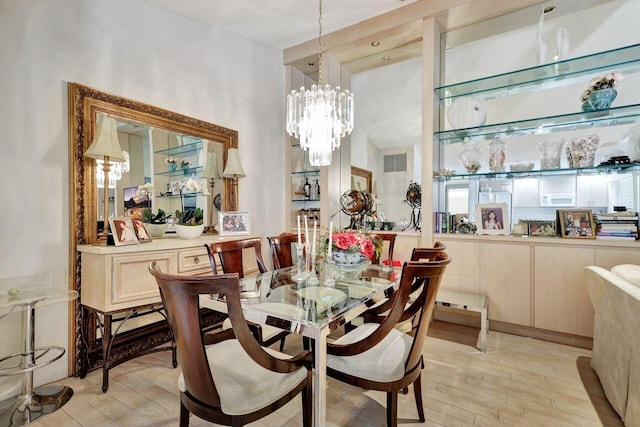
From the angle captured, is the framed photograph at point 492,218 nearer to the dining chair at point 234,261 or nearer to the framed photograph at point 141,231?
the dining chair at point 234,261

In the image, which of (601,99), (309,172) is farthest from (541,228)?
(309,172)

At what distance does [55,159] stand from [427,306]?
2.63m

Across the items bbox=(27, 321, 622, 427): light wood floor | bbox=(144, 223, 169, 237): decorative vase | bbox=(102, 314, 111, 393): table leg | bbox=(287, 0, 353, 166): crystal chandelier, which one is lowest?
bbox=(27, 321, 622, 427): light wood floor

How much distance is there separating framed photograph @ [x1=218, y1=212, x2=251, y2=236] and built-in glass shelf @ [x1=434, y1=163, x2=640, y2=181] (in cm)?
208

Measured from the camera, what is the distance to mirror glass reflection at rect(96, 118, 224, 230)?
250 centimetres

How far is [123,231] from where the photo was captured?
2.30 meters

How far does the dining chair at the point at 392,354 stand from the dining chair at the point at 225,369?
0.18 m

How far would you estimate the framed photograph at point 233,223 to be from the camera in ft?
10.1

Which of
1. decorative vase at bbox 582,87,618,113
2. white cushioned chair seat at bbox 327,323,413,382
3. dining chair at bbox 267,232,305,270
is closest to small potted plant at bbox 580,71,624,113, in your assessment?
decorative vase at bbox 582,87,618,113

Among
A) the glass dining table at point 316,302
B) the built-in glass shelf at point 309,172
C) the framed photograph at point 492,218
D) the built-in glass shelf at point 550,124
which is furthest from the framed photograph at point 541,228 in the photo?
the built-in glass shelf at point 309,172

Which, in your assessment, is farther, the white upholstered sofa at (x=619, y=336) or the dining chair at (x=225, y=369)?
the white upholstered sofa at (x=619, y=336)

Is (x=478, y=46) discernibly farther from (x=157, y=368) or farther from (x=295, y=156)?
(x=157, y=368)

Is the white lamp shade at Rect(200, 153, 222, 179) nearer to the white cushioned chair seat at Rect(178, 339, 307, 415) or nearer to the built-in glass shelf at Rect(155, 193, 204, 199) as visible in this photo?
the built-in glass shelf at Rect(155, 193, 204, 199)

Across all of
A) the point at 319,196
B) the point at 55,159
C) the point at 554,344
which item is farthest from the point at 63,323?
the point at 554,344
